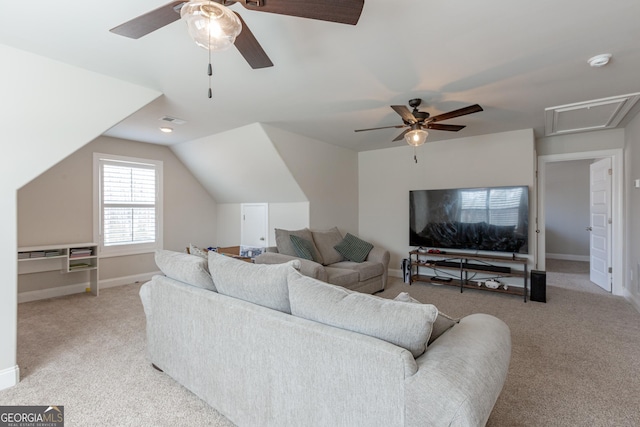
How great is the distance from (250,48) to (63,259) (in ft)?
14.4

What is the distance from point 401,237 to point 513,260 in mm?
1802

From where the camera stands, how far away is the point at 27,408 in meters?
1.90

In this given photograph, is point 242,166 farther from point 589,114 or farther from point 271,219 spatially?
point 589,114

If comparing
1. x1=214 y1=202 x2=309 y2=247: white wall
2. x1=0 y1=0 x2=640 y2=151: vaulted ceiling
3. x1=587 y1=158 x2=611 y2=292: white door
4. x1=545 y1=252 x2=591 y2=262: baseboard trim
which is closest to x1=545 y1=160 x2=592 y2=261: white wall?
x1=545 y1=252 x2=591 y2=262: baseboard trim

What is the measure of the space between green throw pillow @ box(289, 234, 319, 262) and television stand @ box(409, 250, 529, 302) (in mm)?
1779

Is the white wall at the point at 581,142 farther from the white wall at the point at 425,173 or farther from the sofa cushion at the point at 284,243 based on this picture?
the sofa cushion at the point at 284,243

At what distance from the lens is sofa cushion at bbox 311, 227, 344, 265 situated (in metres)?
4.47

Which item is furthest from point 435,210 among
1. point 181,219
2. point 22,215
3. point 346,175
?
point 22,215

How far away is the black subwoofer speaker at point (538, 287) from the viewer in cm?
401

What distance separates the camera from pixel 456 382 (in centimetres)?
101

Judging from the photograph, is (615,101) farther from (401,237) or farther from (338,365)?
(338,365)

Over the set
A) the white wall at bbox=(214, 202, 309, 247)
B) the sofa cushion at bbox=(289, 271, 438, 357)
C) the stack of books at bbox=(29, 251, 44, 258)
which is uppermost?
the white wall at bbox=(214, 202, 309, 247)

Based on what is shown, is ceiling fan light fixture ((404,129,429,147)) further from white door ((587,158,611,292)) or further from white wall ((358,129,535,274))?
white door ((587,158,611,292))

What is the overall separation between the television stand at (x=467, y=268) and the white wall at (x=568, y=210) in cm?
412
